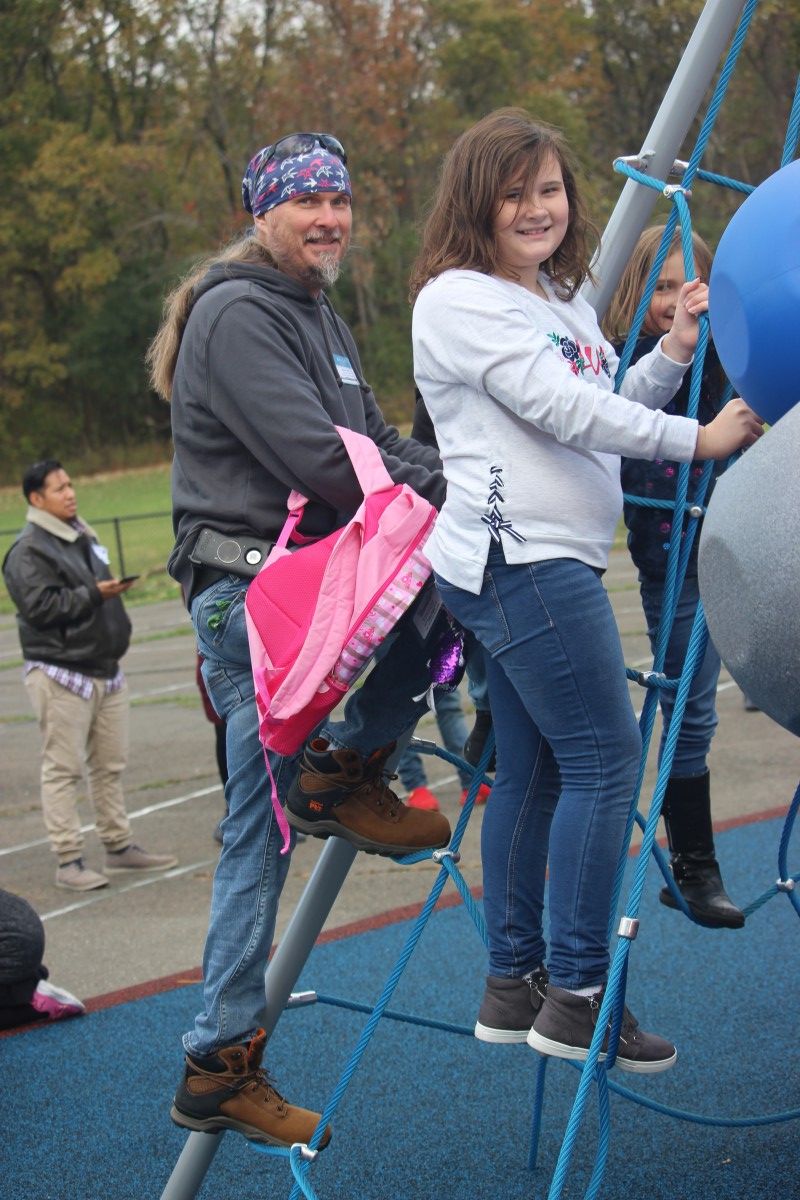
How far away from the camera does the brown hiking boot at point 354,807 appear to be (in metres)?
2.64

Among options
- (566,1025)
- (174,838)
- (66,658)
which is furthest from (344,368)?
(174,838)

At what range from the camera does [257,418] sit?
2.50 metres

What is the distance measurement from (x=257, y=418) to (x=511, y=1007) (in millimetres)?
1137

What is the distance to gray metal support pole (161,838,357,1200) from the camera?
2.88 meters

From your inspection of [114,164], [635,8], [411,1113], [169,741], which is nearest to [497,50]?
[635,8]

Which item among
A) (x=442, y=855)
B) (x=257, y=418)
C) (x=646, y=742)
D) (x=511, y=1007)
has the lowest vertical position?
(x=511, y=1007)

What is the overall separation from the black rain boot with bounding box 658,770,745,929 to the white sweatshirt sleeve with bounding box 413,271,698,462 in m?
1.04

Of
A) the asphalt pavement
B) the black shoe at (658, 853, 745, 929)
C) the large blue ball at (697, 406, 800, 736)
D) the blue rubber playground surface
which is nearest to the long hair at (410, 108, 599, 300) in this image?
the large blue ball at (697, 406, 800, 736)

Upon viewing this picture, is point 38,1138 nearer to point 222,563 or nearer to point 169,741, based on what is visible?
point 222,563

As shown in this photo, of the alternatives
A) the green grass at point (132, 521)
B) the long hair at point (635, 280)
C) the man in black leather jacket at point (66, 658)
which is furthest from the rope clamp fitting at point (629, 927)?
the green grass at point (132, 521)

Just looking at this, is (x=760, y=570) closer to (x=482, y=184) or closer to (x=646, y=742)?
(x=646, y=742)

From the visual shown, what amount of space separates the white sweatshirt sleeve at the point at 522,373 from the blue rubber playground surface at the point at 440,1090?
1954mm

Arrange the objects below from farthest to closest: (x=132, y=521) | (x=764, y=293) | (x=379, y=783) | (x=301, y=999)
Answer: (x=132, y=521) < (x=301, y=999) < (x=379, y=783) < (x=764, y=293)

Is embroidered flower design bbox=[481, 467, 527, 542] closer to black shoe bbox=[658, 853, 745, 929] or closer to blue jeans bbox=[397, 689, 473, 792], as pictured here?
black shoe bbox=[658, 853, 745, 929]
